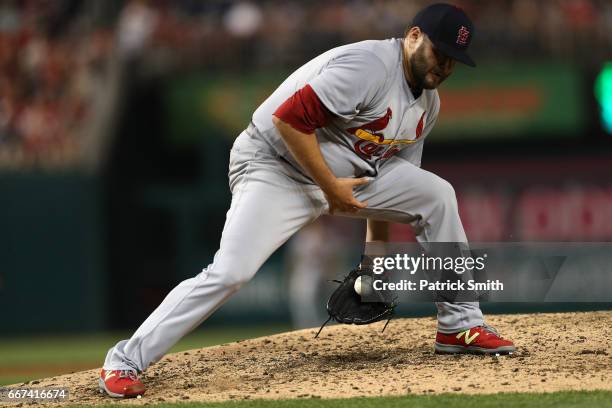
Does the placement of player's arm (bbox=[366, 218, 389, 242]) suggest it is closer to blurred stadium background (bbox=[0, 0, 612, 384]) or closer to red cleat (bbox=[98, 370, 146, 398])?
red cleat (bbox=[98, 370, 146, 398])

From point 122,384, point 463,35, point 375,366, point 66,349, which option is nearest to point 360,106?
point 463,35

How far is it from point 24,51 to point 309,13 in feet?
12.7

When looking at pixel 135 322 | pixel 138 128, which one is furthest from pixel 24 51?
pixel 135 322

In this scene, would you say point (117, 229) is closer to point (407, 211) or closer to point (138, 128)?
point (138, 128)

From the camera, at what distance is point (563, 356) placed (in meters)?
4.71

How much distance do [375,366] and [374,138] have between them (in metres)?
1.06

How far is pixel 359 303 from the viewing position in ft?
16.2

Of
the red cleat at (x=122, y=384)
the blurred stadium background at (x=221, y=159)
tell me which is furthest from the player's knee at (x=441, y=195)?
the blurred stadium background at (x=221, y=159)

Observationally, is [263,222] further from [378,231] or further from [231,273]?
[378,231]

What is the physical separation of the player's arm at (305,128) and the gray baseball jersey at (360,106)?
0.05 m

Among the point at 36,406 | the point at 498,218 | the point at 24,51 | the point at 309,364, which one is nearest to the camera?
the point at 36,406

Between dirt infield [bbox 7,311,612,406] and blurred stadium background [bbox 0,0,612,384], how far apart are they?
581cm

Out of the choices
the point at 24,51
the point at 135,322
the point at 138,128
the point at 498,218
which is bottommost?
the point at 135,322

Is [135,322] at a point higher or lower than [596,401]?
lower
